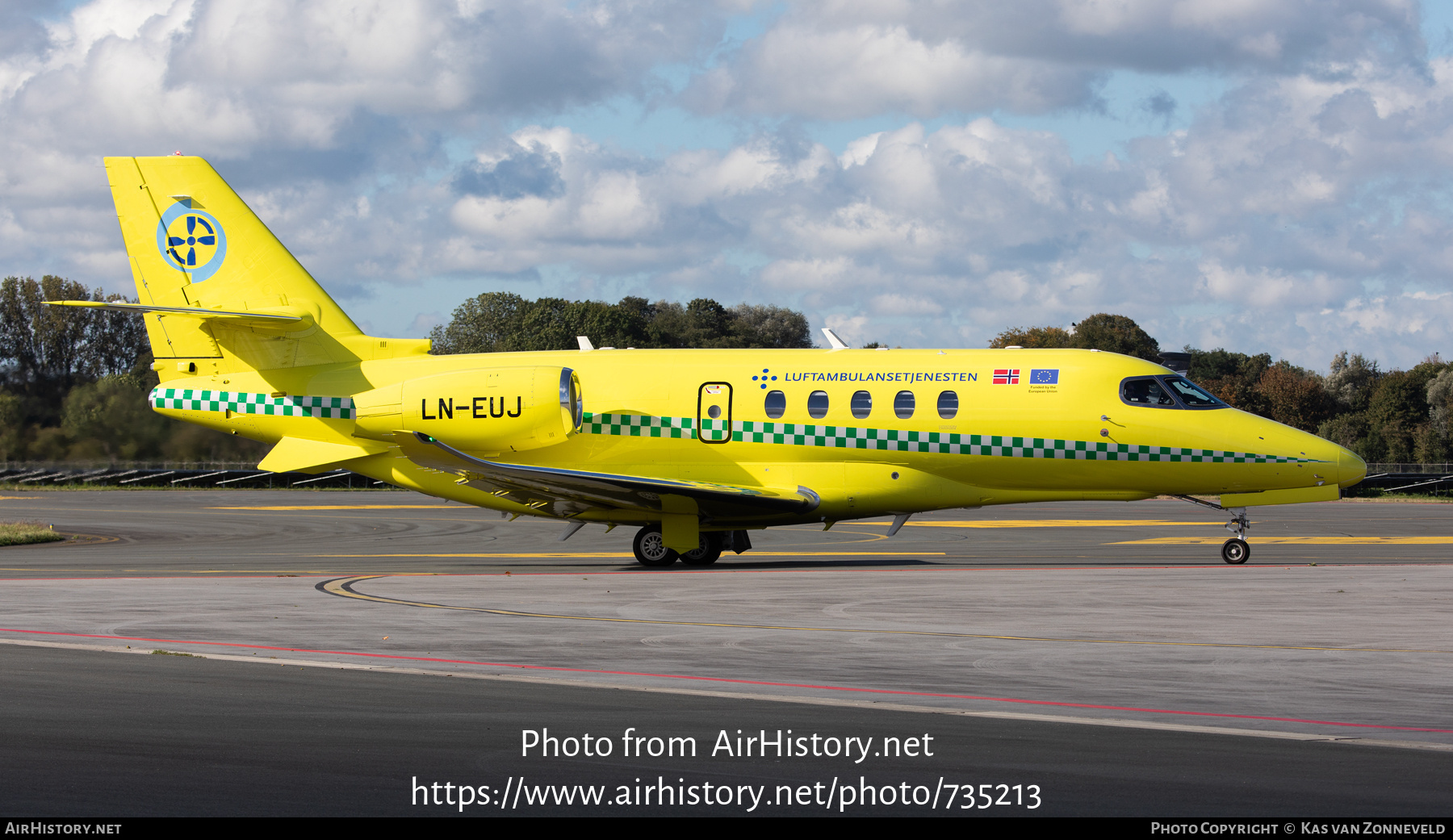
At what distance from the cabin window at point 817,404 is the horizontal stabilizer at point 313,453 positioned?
27.5 ft

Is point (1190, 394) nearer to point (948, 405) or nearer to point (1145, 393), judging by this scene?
point (1145, 393)

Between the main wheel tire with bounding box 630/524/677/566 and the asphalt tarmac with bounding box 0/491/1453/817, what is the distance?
0.63 m

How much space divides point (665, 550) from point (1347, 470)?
486 inches

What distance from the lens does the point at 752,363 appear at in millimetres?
24812

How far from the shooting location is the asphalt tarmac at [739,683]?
688 cm

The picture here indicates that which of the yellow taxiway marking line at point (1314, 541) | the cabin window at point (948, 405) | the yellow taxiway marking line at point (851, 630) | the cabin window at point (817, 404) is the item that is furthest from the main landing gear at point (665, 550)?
the yellow taxiway marking line at point (1314, 541)

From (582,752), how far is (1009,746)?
2.60m

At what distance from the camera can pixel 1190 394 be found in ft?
77.3

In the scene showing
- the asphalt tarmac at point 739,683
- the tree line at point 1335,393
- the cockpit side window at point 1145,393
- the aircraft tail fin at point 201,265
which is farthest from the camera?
the tree line at point 1335,393

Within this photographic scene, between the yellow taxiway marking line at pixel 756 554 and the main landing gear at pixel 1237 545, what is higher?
the main landing gear at pixel 1237 545

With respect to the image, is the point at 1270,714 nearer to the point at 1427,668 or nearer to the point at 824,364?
the point at 1427,668

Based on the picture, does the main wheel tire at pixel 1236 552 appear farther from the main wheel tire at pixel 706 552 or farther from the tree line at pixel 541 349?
the tree line at pixel 541 349

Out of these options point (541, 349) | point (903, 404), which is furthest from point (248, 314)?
point (541, 349)

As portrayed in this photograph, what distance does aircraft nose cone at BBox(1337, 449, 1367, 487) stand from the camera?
22859 mm
